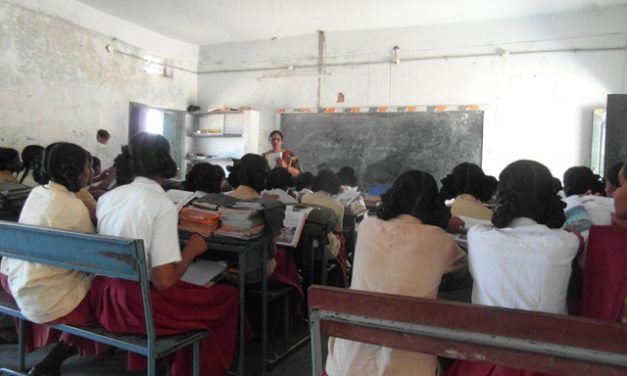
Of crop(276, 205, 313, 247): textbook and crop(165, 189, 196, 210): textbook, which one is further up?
crop(165, 189, 196, 210): textbook

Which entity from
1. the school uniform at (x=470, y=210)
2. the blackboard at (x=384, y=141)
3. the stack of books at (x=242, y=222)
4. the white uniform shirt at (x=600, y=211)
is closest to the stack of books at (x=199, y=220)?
the stack of books at (x=242, y=222)

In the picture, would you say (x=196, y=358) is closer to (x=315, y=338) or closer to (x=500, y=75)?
(x=315, y=338)

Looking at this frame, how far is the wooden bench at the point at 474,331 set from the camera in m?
0.90

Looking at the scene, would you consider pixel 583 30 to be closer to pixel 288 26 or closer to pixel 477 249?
pixel 288 26

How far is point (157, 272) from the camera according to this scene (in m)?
1.62

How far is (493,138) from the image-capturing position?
5602mm

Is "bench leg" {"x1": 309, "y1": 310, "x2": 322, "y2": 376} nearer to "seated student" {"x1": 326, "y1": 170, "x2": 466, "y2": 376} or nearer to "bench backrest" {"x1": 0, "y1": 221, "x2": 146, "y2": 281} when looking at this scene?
"seated student" {"x1": 326, "y1": 170, "x2": 466, "y2": 376}

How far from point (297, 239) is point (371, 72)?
4306 mm

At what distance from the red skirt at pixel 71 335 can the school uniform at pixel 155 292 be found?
56mm

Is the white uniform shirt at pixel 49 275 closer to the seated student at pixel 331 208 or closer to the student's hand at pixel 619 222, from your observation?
the seated student at pixel 331 208

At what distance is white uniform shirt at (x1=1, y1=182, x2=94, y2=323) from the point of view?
1.72 meters

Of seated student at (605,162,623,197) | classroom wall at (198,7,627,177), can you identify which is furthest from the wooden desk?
classroom wall at (198,7,627,177)

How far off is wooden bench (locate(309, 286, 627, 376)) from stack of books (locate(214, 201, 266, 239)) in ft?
2.99

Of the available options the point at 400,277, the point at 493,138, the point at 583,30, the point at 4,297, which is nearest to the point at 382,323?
the point at 400,277
